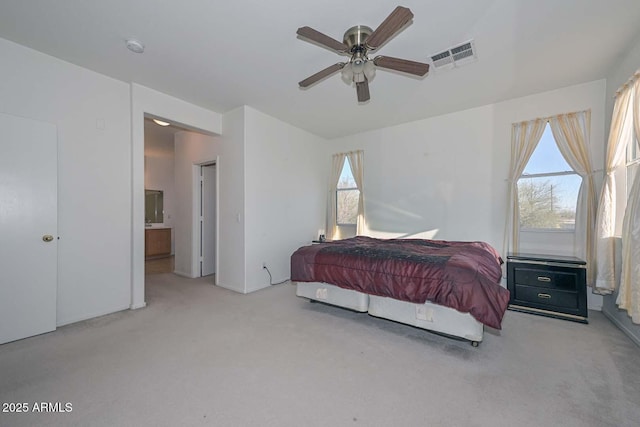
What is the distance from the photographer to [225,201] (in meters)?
4.20

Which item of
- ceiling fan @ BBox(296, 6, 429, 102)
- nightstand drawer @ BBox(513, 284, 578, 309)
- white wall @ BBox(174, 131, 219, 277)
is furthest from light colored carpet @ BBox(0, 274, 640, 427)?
ceiling fan @ BBox(296, 6, 429, 102)

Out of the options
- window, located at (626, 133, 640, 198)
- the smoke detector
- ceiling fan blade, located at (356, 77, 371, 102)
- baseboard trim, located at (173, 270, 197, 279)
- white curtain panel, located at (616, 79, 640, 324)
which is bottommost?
baseboard trim, located at (173, 270, 197, 279)

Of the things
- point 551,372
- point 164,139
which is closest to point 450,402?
point 551,372

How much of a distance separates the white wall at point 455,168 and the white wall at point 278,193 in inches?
44.0

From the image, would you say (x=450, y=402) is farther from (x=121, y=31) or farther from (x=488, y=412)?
(x=121, y=31)

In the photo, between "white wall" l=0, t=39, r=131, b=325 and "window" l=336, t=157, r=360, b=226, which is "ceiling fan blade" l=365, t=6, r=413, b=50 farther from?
"window" l=336, t=157, r=360, b=226

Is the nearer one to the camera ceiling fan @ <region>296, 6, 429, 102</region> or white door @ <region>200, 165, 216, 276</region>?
ceiling fan @ <region>296, 6, 429, 102</region>

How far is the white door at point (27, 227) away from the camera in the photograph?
236 cm

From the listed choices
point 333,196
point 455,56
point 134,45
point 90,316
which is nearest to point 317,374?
point 90,316

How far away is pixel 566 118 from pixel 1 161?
626cm

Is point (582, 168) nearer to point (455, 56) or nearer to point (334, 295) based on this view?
point (455, 56)

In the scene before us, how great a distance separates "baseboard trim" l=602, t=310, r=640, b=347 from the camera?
7.66 ft

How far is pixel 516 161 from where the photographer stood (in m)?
3.62

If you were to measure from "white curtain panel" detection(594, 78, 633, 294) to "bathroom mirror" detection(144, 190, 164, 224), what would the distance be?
8.92 m
